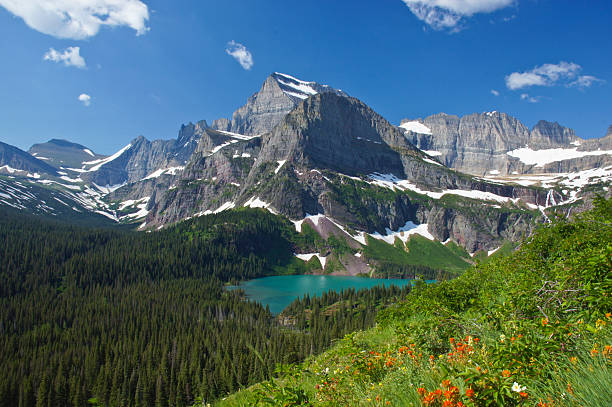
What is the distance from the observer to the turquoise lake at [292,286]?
136688mm

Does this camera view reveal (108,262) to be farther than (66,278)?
Yes

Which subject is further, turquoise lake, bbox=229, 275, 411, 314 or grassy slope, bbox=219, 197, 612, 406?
turquoise lake, bbox=229, 275, 411, 314

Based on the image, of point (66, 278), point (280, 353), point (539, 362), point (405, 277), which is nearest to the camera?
point (539, 362)

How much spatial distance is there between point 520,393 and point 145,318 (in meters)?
104

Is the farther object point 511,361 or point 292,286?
point 292,286

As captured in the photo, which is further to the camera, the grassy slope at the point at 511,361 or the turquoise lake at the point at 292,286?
the turquoise lake at the point at 292,286

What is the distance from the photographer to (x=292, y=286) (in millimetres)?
167500

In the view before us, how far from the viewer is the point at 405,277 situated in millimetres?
193875

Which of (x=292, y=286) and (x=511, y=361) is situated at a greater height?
(x=511, y=361)

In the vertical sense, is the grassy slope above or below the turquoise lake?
above

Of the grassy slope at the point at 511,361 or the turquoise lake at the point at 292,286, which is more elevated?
the grassy slope at the point at 511,361

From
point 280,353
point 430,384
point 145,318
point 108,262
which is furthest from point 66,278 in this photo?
point 430,384

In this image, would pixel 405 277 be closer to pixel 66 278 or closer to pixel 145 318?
pixel 145 318

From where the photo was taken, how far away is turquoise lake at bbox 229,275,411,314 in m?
137
